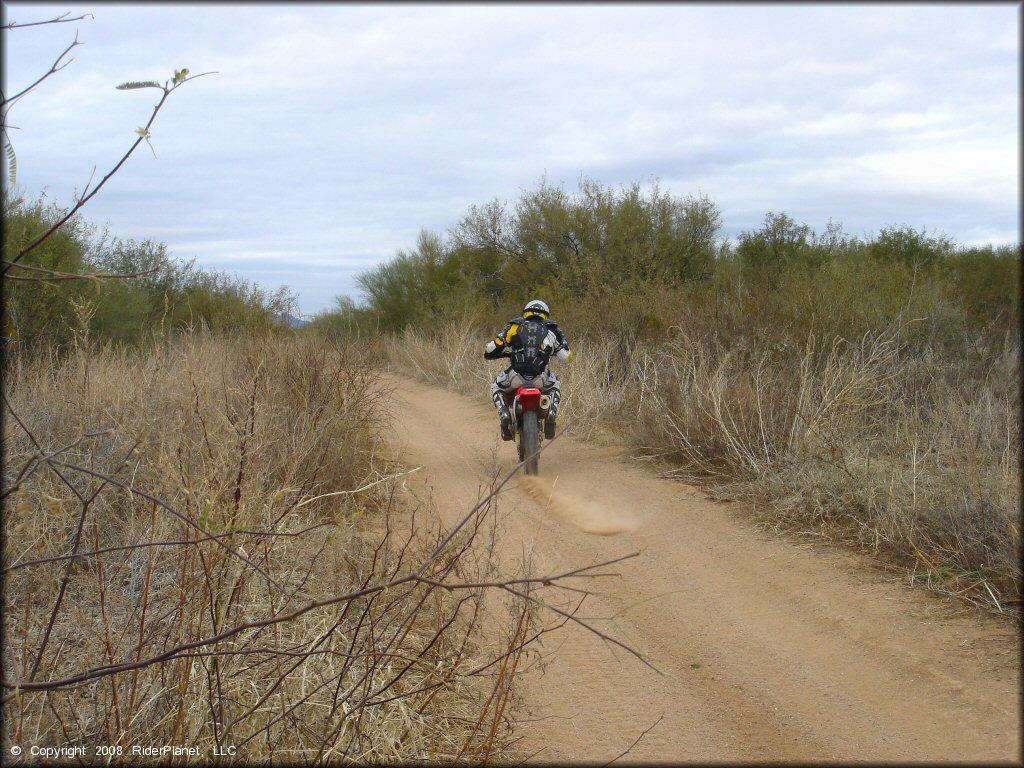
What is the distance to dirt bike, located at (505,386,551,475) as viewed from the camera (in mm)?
8523

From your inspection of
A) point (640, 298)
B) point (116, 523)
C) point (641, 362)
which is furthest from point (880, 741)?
point (640, 298)

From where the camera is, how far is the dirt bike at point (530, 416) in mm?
8523

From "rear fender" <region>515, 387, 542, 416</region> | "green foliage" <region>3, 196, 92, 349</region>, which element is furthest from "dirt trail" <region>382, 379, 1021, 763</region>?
"green foliage" <region>3, 196, 92, 349</region>

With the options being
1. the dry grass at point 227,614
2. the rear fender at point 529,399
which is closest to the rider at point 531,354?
the rear fender at point 529,399

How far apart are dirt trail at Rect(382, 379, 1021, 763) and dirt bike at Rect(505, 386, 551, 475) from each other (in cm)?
169

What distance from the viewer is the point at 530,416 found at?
8.58m

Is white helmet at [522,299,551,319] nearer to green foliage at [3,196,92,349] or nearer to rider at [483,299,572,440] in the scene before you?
rider at [483,299,572,440]

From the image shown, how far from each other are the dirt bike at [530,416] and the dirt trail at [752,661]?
1690mm

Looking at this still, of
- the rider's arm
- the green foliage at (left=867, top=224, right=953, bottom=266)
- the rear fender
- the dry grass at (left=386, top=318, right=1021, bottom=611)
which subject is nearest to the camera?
the dry grass at (left=386, top=318, right=1021, bottom=611)

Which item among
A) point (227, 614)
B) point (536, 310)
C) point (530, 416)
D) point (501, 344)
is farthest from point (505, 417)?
point (227, 614)

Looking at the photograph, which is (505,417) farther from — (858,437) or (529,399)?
(858,437)

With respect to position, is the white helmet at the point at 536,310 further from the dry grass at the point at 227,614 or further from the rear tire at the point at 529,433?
the dry grass at the point at 227,614

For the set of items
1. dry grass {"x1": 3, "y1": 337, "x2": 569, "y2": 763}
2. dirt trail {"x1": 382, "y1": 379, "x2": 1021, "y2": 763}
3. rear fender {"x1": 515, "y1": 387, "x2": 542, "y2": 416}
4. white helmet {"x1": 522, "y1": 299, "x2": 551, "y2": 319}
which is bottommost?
dirt trail {"x1": 382, "y1": 379, "x2": 1021, "y2": 763}

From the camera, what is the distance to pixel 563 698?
396 centimetres
